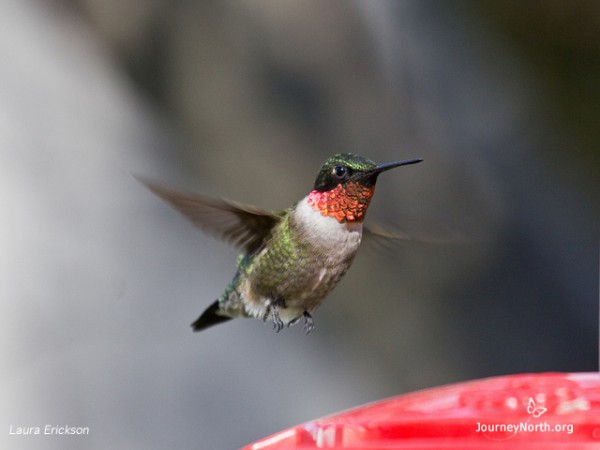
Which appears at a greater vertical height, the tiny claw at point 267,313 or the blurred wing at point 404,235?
the blurred wing at point 404,235

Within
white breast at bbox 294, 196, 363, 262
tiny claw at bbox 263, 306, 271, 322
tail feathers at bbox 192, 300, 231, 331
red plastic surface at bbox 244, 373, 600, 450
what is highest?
white breast at bbox 294, 196, 363, 262

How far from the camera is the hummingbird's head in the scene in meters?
1.20

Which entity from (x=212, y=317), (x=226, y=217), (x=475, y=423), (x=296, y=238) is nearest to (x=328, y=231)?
(x=296, y=238)

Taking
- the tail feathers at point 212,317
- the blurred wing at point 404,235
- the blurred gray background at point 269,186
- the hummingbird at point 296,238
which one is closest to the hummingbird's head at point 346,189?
the hummingbird at point 296,238

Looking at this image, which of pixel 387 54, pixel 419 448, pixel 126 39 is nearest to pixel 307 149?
pixel 387 54

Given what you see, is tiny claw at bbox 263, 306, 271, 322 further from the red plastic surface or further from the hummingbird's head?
the red plastic surface

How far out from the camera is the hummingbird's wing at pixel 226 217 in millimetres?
1088

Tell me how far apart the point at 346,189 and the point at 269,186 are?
0.52 meters

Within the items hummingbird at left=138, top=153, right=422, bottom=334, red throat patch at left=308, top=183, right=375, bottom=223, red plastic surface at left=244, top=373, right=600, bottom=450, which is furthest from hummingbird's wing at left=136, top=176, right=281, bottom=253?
red plastic surface at left=244, top=373, right=600, bottom=450

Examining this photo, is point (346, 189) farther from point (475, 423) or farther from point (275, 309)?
point (475, 423)

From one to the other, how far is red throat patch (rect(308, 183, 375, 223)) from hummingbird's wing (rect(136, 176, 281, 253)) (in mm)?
103

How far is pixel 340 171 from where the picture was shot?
4.04 ft

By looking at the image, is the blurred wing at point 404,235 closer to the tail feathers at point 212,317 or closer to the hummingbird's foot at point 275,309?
the hummingbird's foot at point 275,309

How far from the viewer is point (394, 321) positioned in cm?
196
